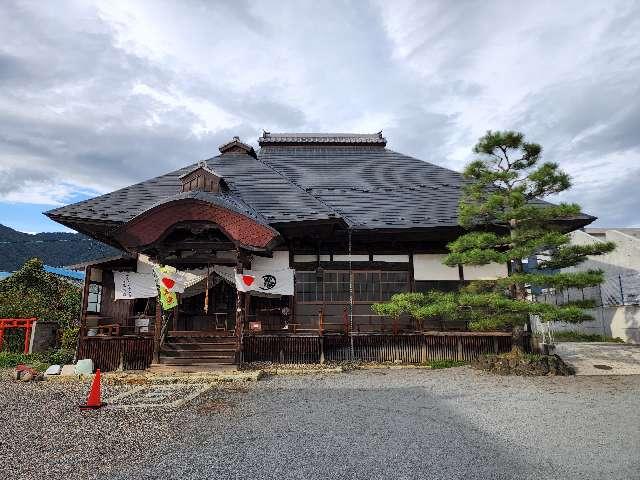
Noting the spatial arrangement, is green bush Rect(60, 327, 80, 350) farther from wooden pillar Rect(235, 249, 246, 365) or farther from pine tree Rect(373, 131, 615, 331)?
pine tree Rect(373, 131, 615, 331)

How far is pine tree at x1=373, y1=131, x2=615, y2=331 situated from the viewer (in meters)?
9.14

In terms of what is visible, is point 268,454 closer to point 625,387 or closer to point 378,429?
point 378,429

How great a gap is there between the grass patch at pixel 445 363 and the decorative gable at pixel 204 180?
8.10 meters

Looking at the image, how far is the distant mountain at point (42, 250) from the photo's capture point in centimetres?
3816

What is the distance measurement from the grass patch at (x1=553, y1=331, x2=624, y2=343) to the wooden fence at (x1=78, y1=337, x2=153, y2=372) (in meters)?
18.6

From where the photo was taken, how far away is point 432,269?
494 inches

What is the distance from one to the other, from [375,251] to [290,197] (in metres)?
3.33

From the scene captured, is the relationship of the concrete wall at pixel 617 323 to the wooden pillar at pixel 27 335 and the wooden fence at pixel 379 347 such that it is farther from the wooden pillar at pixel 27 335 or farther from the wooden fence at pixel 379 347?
the wooden pillar at pixel 27 335

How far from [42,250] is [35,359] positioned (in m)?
41.1

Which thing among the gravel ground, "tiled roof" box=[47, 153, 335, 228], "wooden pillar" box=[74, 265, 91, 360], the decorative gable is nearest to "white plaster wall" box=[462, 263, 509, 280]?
the gravel ground

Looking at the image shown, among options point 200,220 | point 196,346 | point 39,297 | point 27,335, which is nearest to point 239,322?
point 196,346

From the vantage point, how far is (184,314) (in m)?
12.4

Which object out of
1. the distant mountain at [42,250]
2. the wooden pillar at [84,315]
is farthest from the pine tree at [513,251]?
the distant mountain at [42,250]

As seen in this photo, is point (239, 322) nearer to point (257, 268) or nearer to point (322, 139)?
point (257, 268)
